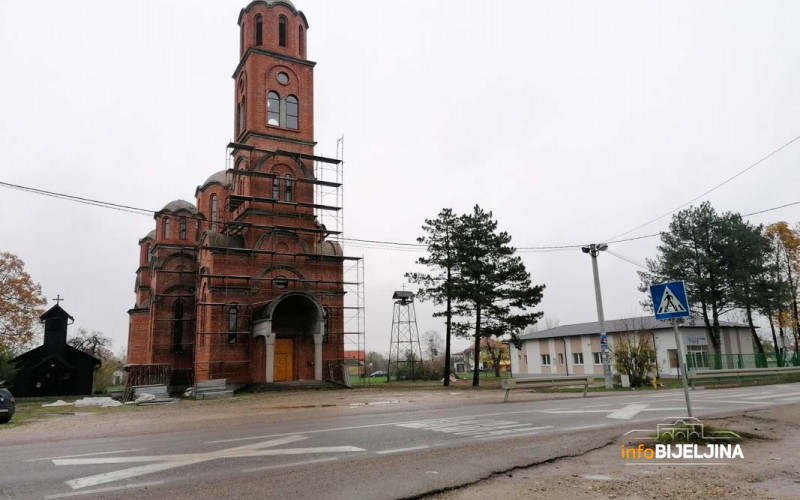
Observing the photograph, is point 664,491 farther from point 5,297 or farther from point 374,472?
point 5,297

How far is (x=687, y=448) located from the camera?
286 inches

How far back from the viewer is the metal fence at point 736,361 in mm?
31359

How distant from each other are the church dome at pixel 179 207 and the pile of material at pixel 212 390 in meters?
16.7

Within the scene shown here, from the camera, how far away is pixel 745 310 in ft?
120

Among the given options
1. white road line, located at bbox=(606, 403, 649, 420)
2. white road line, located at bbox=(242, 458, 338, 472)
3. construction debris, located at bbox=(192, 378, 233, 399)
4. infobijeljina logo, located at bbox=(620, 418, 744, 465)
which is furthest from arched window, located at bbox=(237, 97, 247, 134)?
infobijeljina logo, located at bbox=(620, 418, 744, 465)

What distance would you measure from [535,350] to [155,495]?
155 ft

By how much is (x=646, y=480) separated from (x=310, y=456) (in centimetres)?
Result: 429

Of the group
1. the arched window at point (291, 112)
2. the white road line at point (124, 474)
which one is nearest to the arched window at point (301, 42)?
the arched window at point (291, 112)

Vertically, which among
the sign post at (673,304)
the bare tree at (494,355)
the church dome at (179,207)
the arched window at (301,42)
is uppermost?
the arched window at (301,42)

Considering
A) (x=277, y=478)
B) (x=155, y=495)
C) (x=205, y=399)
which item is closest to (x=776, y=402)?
(x=277, y=478)

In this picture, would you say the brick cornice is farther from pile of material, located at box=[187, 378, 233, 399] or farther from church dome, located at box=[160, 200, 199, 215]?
pile of material, located at box=[187, 378, 233, 399]

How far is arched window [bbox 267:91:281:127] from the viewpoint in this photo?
3169 cm

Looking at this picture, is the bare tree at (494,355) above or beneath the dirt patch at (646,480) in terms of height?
above

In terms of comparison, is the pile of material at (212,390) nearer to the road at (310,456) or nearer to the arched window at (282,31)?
the road at (310,456)
